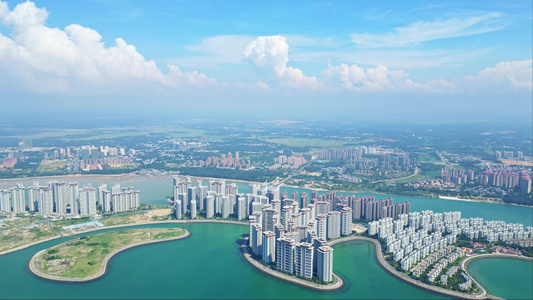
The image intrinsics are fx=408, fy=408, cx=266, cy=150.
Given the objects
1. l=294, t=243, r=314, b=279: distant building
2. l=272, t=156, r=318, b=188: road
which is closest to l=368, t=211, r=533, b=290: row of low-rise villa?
l=294, t=243, r=314, b=279: distant building

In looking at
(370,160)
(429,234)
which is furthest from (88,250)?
(370,160)

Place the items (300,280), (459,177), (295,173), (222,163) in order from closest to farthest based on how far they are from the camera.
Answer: (300,280)
(459,177)
(295,173)
(222,163)

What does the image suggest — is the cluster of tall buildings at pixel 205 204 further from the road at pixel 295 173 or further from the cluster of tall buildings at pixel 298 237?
the road at pixel 295 173

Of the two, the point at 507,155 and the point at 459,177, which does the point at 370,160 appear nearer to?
the point at 459,177

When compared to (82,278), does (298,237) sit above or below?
above

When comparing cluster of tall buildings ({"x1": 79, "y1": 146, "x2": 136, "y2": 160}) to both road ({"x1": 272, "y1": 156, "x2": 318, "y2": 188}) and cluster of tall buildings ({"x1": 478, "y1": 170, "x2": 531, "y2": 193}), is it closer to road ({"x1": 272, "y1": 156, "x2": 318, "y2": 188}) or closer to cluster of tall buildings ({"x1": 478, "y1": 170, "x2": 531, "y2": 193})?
road ({"x1": 272, "y1": 156, "x2": 318, "y2": 188})

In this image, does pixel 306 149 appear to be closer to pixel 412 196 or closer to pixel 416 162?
pixel 416 162

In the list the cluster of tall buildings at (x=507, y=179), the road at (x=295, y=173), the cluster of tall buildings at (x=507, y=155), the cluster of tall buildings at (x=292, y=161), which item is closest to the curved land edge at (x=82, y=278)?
the road at (x=295, y=173)
